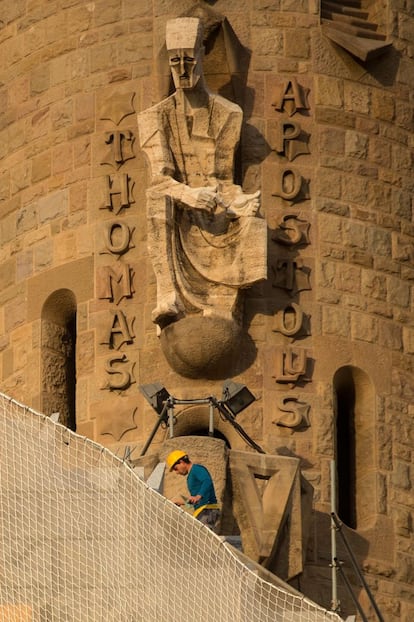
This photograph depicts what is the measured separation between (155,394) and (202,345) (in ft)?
2.93

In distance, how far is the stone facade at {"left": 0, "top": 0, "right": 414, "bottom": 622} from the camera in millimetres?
28828

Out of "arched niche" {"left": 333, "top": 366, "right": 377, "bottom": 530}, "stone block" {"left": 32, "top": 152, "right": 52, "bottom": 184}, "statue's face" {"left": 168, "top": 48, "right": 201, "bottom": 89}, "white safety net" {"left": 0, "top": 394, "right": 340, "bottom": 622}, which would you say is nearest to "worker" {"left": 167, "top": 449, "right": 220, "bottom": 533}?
"white safety net" {"left": 0, "top": 394, "right": 340, "bottom": 622}

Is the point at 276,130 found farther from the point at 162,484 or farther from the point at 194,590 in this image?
the point at 194,590

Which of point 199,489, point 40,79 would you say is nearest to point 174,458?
point 199,489

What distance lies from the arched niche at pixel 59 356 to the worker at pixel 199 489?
387cm

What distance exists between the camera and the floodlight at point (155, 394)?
2786 cm

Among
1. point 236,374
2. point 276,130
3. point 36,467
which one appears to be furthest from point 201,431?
point 36,467

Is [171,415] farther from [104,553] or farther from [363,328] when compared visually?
[104,553]

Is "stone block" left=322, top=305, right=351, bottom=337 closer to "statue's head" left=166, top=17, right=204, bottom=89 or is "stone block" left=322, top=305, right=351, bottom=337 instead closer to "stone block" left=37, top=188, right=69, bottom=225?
"statue's head" left=166, top=17, right=204, bottom=89

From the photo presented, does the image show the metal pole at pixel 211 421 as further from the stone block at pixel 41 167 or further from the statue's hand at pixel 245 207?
the stone block at pixel 41 167

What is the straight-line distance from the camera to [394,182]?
30.1m

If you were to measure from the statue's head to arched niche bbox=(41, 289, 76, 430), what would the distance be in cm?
217

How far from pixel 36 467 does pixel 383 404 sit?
6.10 metres

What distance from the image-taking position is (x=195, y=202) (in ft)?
94.0
